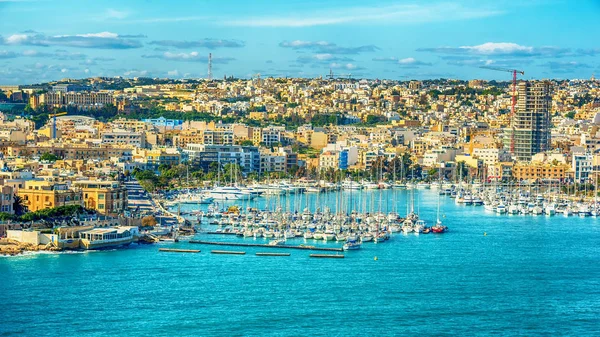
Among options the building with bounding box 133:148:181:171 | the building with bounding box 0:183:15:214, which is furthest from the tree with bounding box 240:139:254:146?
the building with bounding box 0:183:15:214

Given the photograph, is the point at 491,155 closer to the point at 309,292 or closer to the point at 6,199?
the point at 6,199

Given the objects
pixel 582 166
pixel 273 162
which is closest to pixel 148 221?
pixel 273 162

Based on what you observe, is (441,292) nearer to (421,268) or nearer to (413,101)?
(421,268)

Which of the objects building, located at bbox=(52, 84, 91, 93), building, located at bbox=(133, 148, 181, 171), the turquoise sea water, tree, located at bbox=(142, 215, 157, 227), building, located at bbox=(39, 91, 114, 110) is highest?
building, located at bbox=(52, 84, 91, 93)

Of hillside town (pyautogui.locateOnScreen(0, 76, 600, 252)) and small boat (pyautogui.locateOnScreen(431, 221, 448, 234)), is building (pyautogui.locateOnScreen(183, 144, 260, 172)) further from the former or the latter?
small boat (pyautogui.locateOnScreen(431, 221, 448, 234))

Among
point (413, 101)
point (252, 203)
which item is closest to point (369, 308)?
point (252, 203)
